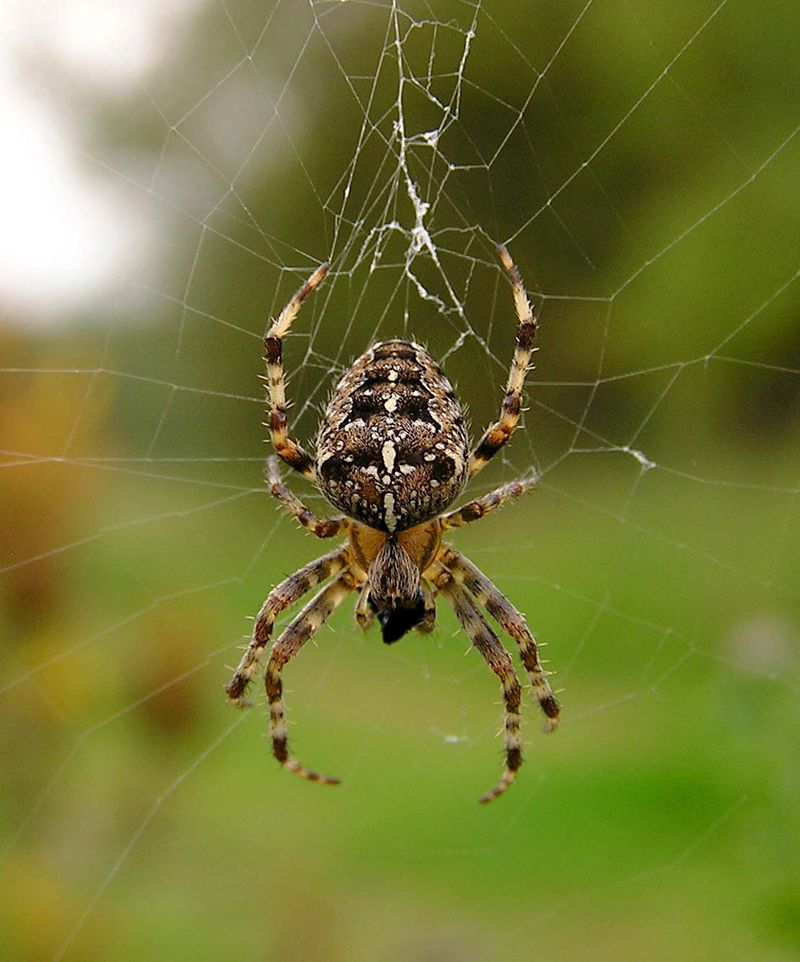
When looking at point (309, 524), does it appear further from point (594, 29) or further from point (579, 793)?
point (594, 29)

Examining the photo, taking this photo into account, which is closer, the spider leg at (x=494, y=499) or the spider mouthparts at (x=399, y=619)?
the spider leg at (x=494, y=499)

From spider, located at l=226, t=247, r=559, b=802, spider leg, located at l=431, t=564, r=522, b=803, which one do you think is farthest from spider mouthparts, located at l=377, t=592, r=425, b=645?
spider leg, located at l=431, t=564, r=522, b=803

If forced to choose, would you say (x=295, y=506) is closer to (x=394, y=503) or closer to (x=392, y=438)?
(x=394, y=503)

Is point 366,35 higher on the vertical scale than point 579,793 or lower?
higher

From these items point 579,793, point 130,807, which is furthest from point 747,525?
point 130,807

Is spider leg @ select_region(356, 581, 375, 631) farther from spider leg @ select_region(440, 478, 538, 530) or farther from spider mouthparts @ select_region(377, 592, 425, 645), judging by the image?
spider leg @ select_region(440, 478, 538, 530)

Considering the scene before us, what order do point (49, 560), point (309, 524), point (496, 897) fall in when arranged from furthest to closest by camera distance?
point (496, 897)
point (49, 560)
point (309, 524)

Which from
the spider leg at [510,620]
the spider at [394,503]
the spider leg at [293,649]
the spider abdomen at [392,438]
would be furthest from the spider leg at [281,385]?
the spider leg at [510,620]

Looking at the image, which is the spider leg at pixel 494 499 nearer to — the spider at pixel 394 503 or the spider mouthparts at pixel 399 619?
the spider at pixel 394 503
